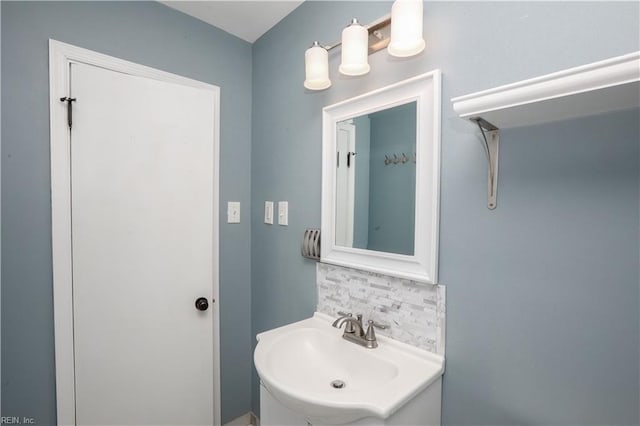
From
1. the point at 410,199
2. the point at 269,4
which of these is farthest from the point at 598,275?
the point at 269,4

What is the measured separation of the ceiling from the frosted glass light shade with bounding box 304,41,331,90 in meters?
0.46

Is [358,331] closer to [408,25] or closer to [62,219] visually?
[408,25]

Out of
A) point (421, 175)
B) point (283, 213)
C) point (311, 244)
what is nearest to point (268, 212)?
point (283, 213)

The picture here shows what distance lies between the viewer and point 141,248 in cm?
145

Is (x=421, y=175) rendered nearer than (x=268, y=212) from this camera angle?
Yes

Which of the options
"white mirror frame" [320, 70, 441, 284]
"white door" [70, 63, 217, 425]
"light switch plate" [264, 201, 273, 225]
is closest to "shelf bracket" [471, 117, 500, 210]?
"white mirror frame" [320, 70, 441, 284]

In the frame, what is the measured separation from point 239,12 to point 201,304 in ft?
5.19

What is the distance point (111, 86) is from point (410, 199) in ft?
4.64

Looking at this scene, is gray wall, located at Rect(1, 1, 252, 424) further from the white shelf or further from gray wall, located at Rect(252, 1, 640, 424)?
the white shelf

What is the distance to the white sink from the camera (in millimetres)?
794

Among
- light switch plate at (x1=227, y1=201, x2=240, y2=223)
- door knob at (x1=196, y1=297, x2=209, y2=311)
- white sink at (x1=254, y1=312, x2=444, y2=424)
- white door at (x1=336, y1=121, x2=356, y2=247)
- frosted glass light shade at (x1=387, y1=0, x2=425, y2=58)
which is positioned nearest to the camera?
white sink at (x1=254, y1=312, x2=444, y2=424)

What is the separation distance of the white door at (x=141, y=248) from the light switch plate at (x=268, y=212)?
11.9 inches

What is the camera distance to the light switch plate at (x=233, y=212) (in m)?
1.77

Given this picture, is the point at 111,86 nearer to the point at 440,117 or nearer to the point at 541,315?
the point at 440,117
